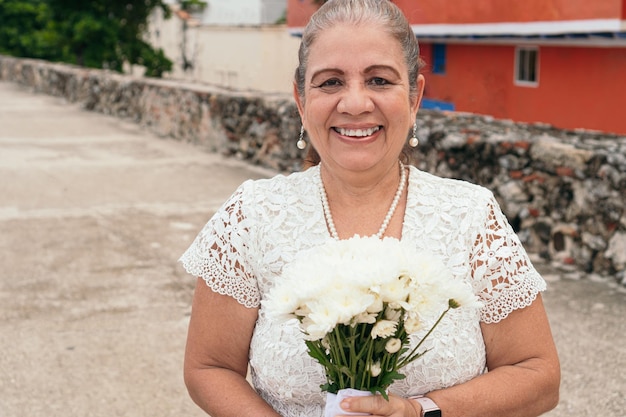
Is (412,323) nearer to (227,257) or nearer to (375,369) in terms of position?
(375,369)

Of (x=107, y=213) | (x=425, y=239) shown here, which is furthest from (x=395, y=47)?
(x=107, y=213)

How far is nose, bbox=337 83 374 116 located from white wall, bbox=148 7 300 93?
19.6 meters

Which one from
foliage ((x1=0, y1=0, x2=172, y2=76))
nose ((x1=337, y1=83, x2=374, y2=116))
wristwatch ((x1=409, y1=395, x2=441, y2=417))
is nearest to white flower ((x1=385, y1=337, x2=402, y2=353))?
wristwatch ((x1=409, y1=395, x2=441, y2=417))

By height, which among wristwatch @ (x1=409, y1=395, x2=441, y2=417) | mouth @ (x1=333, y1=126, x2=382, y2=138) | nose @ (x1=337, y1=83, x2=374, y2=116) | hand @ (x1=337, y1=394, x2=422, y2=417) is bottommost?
wristwatch @ (x1=409, y1=395, x2=441, y2=417)

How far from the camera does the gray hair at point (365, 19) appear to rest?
2.15m

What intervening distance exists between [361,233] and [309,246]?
0.14m

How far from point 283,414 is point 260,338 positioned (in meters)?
0.22

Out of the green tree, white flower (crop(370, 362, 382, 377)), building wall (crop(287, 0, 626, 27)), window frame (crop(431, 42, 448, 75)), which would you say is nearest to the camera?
white flower (crop(370, 362, 382, 377))

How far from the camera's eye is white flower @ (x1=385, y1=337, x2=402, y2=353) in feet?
5.69

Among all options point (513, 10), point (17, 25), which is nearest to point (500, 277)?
point (513, 10)

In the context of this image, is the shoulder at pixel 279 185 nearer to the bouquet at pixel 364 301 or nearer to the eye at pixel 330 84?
the eye at pixel 330 84

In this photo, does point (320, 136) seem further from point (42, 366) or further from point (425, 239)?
point (42, 366)

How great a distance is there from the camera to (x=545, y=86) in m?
14.8

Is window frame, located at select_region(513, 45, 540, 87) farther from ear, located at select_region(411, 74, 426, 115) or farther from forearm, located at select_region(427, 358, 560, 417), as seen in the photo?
forearm, located at select_region(427, 358, 560, 417)
